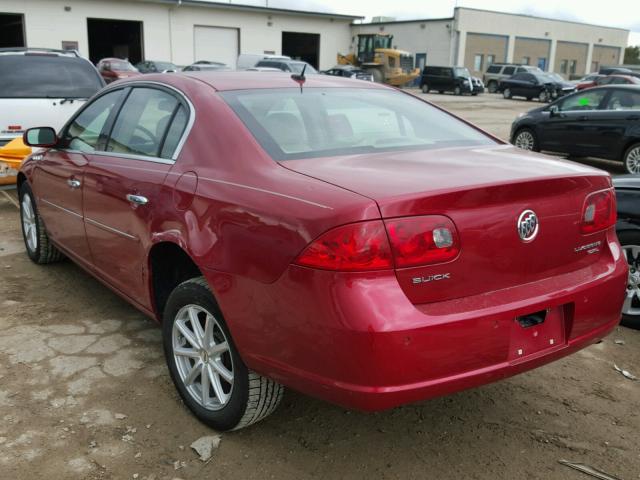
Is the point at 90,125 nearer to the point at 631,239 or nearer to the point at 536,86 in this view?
the point at 631,239

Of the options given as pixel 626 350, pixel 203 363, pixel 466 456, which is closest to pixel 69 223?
pixel 203 363

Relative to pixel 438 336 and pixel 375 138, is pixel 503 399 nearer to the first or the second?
pixel 438 336

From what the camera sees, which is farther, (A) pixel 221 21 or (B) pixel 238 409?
(A) pixel 221 21

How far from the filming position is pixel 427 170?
8.42ft

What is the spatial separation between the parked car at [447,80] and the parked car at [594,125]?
29.0m

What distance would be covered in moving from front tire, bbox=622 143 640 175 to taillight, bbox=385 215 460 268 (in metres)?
9.08

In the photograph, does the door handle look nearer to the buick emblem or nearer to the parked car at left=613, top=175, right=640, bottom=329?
the buick emblem

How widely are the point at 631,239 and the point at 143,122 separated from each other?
10.2ft

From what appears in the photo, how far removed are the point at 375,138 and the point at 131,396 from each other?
179cm

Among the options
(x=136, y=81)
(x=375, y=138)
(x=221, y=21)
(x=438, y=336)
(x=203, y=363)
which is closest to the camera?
(x=438, y=336)

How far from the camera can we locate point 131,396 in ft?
10.7

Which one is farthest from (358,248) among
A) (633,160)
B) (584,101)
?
(584,101)

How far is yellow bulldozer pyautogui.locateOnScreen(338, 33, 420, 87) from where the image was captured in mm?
43062

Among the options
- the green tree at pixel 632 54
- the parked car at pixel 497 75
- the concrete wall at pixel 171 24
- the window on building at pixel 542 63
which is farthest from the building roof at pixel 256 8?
the green tree at pixel 632 54
